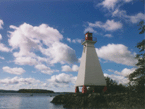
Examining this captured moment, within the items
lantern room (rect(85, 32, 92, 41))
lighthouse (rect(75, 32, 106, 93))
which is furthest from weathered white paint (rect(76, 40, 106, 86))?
lantern room (rect(85, 32, 92, 41))

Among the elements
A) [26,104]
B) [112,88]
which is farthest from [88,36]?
[26,104]

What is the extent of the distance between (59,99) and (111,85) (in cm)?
1287

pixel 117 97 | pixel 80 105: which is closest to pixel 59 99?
pixel 80 105

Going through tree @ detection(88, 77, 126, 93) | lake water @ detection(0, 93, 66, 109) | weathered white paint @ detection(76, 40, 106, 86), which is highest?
weathered white paint @ detection(76, 40, 106, 86)

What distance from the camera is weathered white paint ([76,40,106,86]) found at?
27.2m

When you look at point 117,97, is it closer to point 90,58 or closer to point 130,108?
point 130,108

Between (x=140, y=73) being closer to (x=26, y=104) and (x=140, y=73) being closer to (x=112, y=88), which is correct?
(x=112, y=88)

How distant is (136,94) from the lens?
2225cm

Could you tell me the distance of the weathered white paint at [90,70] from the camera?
1069 inches

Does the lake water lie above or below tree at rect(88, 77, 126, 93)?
below

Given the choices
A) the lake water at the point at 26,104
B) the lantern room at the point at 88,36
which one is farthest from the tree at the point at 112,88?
the lantern room at the point at 88,36

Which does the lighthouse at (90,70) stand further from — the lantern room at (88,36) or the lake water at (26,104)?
the lake water at (26,104)

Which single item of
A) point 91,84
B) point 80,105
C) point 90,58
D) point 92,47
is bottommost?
point 80,105

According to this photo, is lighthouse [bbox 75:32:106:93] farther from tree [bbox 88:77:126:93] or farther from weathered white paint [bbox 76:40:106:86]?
tree [bbox 88:77:126:93]
